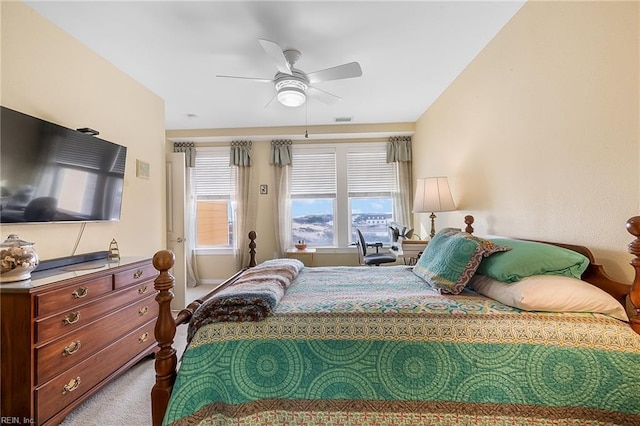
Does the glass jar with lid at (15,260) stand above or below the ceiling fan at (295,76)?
below

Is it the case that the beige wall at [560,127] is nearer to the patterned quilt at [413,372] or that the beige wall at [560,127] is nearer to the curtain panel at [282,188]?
the patterned quilt at [413,372]

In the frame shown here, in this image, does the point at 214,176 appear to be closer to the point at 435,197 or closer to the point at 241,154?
the point at 241,154

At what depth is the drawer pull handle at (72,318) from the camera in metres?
1.69

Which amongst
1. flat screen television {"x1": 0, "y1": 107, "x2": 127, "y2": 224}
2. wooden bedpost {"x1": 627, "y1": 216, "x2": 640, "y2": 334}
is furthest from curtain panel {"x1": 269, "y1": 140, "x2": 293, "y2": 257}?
wooden bedpost {"x1": 627, "y1": 216, "x2": 640, "y2": 334}

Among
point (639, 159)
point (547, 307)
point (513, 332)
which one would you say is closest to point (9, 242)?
point (513, 332)

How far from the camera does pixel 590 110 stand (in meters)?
1.49

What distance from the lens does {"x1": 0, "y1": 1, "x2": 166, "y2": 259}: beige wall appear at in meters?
1.89

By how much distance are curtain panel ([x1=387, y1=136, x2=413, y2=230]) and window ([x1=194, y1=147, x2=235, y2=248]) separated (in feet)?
9.81

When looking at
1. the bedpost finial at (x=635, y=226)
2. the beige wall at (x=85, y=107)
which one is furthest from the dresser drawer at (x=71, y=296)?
the bedpost finial at (x=635, y=226)

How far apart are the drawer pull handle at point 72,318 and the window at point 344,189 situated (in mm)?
3400

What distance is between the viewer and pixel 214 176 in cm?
498

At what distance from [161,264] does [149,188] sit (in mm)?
2505

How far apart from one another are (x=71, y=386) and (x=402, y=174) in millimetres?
4658

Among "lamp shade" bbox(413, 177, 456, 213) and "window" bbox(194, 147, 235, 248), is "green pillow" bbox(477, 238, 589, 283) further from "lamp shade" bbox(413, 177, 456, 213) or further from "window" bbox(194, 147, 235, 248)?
"window" bbox(194, 147, 235, 248)
